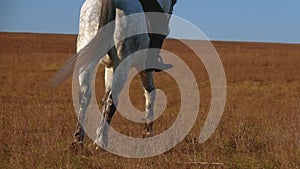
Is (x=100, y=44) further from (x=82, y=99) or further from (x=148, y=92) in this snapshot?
(x=148, y=92)

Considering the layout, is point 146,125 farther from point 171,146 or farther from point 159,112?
point 159,112

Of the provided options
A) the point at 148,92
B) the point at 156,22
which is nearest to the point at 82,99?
the point at 156,22

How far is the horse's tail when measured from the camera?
570cm

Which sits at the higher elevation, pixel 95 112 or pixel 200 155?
pixel 200 155

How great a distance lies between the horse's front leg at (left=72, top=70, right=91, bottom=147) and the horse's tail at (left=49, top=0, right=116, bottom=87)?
134mm

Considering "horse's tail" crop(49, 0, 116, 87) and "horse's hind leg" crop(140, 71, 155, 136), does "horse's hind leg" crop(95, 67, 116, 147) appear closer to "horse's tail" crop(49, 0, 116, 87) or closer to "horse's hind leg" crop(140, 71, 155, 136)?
"horse's tail" crop(49, 0, 116, 87)

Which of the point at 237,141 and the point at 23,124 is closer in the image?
the point at 237,141

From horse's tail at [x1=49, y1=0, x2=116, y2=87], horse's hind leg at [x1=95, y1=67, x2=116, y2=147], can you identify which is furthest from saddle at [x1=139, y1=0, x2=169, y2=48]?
horse's hind leg at [x1=95, y1=67, x2=116, y2=147]

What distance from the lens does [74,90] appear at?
6438 mm

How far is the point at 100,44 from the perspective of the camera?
584 cm

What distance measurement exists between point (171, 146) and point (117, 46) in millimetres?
1420

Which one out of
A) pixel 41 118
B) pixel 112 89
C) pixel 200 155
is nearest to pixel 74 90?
pixel 112 89

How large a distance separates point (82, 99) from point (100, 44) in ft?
2.31

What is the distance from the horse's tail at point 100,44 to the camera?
18.7 feet
